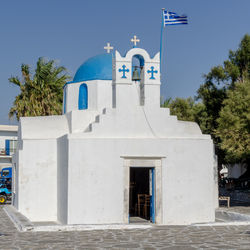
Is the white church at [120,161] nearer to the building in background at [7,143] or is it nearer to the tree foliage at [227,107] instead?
the tree foliage at [227,107]

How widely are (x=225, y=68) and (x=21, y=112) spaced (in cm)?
1235

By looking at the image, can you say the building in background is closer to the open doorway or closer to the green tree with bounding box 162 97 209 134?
the green tree with bounding box 162 97 209 134

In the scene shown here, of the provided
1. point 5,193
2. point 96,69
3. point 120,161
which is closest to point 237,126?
point 96,69

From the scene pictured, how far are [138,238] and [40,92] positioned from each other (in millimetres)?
19456

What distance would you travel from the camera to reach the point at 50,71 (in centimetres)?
2936

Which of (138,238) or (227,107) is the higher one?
(227,107)

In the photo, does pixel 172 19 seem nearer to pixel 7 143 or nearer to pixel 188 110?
pixel 188 110

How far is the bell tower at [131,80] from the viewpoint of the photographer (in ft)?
46.9

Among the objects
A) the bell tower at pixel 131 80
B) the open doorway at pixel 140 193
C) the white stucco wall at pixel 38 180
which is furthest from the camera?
the open doorway at pixel 140 193

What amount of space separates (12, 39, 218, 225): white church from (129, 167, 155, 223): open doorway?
0.18 metres

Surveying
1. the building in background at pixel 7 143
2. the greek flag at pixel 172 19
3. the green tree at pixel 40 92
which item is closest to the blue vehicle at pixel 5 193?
the green tree at pixel 40 92

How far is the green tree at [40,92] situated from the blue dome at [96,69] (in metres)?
11.1

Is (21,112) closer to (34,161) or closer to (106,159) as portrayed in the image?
(34,161)

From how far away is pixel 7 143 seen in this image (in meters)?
37.8
